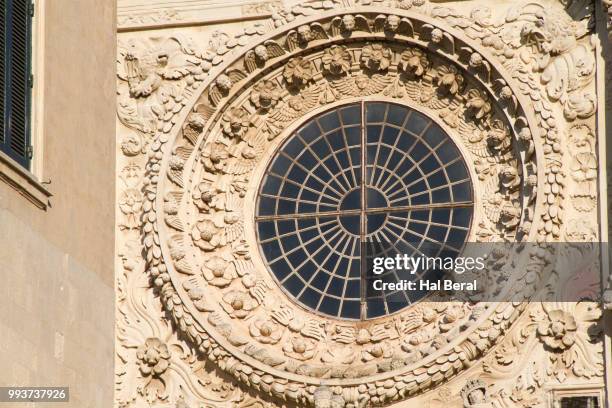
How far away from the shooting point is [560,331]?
18219 mm

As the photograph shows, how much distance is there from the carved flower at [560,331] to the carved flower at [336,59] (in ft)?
10.8

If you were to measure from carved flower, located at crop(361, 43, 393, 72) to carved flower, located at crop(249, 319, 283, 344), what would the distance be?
8.71 ft

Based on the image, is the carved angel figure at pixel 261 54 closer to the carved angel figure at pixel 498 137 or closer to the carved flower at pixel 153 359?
the carved angel figure at pixel 498 137

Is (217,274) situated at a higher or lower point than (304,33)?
lower

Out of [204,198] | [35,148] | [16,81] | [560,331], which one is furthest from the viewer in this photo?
[204,198]

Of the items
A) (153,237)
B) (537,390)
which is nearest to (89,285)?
(153,237)

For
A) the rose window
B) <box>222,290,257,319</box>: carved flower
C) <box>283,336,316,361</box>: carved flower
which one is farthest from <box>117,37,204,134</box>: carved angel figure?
<box>283,336,316,361</box>: carved flower

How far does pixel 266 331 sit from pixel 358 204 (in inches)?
59.3

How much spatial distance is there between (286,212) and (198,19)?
2.04 metres

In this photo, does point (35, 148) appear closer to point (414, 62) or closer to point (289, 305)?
point (289, 305)

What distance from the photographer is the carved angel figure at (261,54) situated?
19609 mm

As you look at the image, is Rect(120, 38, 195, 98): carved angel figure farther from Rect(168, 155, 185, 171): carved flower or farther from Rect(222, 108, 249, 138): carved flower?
Rect(168, 155, 185, 171): carved flower

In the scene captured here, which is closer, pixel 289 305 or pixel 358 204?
pixel 289 305

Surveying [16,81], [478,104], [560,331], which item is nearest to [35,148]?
[16,81]
